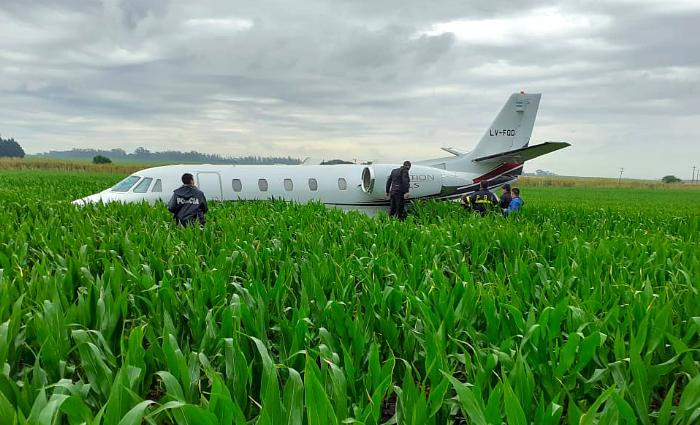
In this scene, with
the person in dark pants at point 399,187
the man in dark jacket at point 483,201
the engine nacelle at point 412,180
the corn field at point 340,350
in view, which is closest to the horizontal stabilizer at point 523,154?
the engine nacelle at point 412,180

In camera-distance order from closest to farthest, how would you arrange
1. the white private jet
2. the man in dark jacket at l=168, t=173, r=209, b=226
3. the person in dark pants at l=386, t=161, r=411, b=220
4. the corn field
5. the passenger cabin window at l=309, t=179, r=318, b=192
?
the corn field
the man in dark jacket at l=168, t=173, r=209, b=226
the person in dark pants at l=386, t=161, r=411, b=220
the white private jet
the passenger cabin window at l=309, t=179, r=318, b=192

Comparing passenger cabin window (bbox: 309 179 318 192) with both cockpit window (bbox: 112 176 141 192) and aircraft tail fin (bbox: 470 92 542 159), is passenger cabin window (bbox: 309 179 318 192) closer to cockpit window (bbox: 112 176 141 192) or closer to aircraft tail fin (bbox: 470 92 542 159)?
cockpit window (bbox: 112 176 141 192)

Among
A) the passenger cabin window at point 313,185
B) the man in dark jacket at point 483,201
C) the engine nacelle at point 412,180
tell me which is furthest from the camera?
the passenger cabin window at point 313,185

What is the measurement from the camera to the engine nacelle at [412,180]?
17.6m

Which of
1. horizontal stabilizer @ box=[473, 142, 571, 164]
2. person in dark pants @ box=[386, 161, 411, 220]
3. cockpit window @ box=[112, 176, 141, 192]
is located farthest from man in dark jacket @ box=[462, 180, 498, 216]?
cockpit window @ box=[112, 176, 141, 192]

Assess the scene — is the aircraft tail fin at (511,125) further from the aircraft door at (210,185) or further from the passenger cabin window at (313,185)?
the aircraft door at (210,185)

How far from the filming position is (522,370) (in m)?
2.33

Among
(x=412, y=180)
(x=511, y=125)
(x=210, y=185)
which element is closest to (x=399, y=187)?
(x=412, y=180)

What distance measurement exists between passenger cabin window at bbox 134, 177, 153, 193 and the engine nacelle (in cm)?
710

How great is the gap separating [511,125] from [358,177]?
25.5 ft

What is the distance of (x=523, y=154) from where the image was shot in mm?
19672

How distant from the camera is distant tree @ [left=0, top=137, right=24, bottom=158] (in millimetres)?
149375

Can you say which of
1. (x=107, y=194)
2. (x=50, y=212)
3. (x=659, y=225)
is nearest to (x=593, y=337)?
(x=50, y=212)

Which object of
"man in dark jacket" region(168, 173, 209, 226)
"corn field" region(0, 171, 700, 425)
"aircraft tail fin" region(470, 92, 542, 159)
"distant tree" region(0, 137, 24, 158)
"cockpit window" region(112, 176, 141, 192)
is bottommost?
"corn field" region(0, 171, 700, 425)
